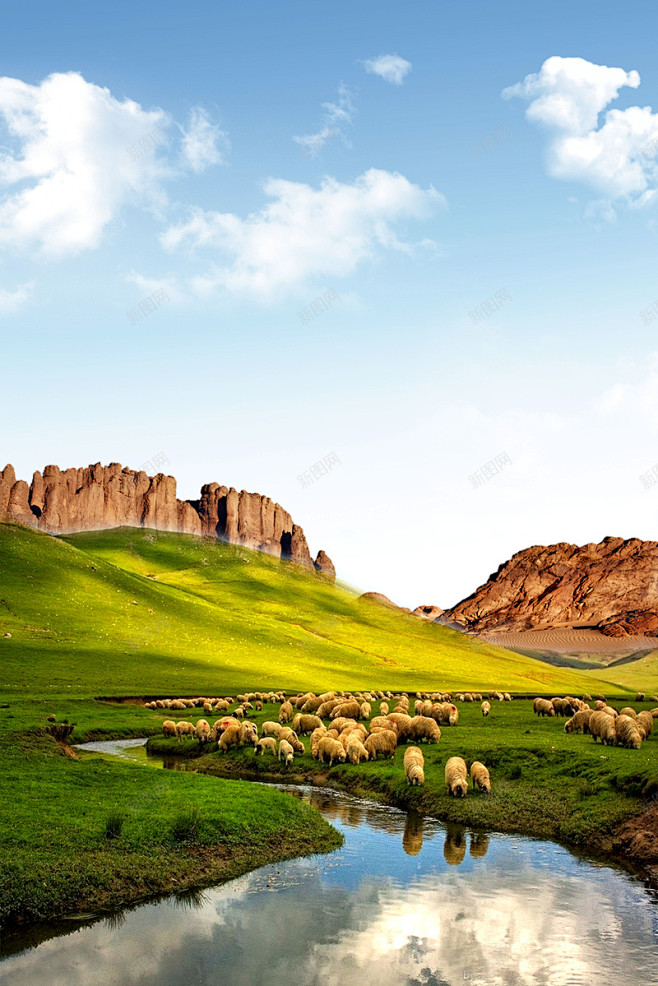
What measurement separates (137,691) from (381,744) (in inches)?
1870

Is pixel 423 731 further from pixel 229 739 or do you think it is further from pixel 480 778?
pixel 229 739

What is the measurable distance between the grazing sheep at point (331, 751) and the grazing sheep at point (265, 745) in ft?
11.0

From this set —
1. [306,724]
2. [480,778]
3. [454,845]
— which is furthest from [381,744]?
[454,845]

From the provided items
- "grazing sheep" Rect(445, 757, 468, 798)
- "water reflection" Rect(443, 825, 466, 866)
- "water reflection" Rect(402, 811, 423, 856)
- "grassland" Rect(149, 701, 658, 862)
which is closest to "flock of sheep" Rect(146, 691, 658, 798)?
"grazing sheep" Rect(445, 757, 468, 798)

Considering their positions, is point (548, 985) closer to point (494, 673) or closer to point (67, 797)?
point (67, 797)

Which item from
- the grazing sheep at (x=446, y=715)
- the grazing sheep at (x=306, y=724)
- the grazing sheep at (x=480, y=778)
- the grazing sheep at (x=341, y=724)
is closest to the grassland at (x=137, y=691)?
the grazing sheep at (x=480, y=778)

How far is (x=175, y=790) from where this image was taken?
91.5 feet

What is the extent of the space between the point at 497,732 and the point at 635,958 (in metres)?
29.8

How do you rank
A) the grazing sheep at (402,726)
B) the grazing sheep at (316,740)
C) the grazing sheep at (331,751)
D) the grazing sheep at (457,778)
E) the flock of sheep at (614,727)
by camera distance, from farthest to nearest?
the grazing sheep at (402,726), the grazing sheep at (316,740), the grazing sheep at (331,751), the flock of sheep at (614,727), the grazing sheep at (457,778)

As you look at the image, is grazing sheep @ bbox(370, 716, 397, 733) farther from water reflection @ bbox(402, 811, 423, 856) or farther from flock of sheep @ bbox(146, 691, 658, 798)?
water reflection @ bbox(402, 811, 423, 856)

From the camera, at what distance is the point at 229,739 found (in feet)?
140

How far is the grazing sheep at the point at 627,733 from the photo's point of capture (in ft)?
116

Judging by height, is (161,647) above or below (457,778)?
below

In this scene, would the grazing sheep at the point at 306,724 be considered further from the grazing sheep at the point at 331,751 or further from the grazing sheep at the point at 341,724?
the grazing sheep at the point at 331,751
